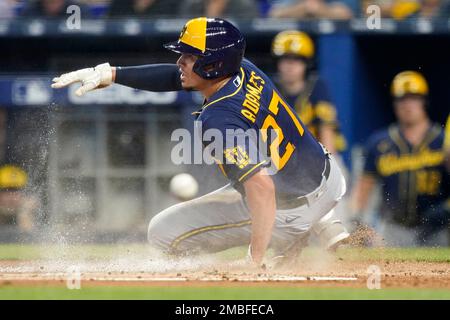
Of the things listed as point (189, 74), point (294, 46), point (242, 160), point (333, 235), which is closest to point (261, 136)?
point (242, 160)

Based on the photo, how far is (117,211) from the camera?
927 cm

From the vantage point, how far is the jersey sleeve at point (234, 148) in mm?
5535

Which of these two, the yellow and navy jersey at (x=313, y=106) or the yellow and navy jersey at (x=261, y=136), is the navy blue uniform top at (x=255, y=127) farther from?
the yellow and navy jersey at (x=313, y=106)

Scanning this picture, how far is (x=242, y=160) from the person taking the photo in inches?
219

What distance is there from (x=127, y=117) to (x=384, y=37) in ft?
8.83

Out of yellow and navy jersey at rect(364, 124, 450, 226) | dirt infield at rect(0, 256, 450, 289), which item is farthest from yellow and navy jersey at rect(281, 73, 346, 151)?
dirt infield at rect(0, 256, 450, 289)

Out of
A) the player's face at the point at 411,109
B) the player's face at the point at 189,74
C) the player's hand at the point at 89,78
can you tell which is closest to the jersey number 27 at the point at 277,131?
the player's face at the point at 189,74

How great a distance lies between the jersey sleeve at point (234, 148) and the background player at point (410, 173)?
2.94 metres

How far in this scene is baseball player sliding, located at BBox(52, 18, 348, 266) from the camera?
5695 millimetres

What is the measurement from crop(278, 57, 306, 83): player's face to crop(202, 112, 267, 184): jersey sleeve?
278 centimetres

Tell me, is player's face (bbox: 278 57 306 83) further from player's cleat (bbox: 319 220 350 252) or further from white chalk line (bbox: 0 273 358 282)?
white chalk line (bbox: 0 273 358 282)

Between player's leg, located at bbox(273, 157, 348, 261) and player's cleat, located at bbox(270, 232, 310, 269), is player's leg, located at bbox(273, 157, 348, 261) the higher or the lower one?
the higher one

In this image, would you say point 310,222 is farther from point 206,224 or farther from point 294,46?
point 294,46

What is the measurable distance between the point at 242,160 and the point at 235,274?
895 mm
